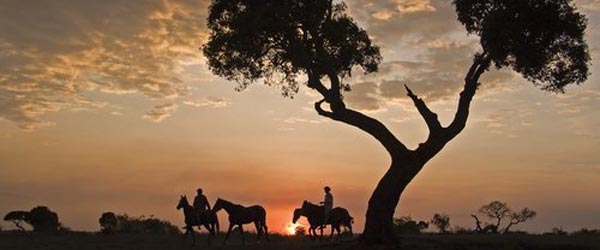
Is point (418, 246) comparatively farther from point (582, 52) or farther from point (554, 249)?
point (582, 52)

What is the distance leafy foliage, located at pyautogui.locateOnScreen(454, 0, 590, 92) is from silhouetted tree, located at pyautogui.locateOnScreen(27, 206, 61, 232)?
1410 inches

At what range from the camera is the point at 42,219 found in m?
53.2

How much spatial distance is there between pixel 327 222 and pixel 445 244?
8175mm

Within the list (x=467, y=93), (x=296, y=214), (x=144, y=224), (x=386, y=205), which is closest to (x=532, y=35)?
(x=467, y=93)

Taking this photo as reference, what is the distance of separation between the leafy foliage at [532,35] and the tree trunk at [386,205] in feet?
22.7

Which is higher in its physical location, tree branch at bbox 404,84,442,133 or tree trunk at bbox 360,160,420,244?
tree branch at bbox 404,84,442,133

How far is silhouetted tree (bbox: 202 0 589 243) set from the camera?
1192 inches

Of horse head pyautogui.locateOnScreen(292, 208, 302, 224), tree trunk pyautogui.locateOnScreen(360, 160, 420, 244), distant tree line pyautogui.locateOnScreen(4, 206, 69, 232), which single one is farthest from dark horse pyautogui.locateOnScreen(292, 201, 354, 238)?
distant tree line pyautogui.locateOnScreen(4, 206, 69, 232)

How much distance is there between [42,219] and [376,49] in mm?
31388

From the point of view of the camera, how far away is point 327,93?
32.1m

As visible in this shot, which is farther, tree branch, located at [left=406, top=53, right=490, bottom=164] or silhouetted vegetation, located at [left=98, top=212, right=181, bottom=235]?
silhouetted vegetation, located at [left=98, top=212, right=181, bottom=235]

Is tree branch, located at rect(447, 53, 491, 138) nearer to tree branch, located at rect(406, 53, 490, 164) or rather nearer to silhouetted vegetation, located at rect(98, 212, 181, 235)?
tree branch, located at rect(406, 53, 490, 164)

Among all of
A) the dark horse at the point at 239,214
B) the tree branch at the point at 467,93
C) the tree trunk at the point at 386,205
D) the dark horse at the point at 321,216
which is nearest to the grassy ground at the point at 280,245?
the tree trunk at the point at 386,205

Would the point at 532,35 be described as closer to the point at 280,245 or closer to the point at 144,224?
the point at 280,245
